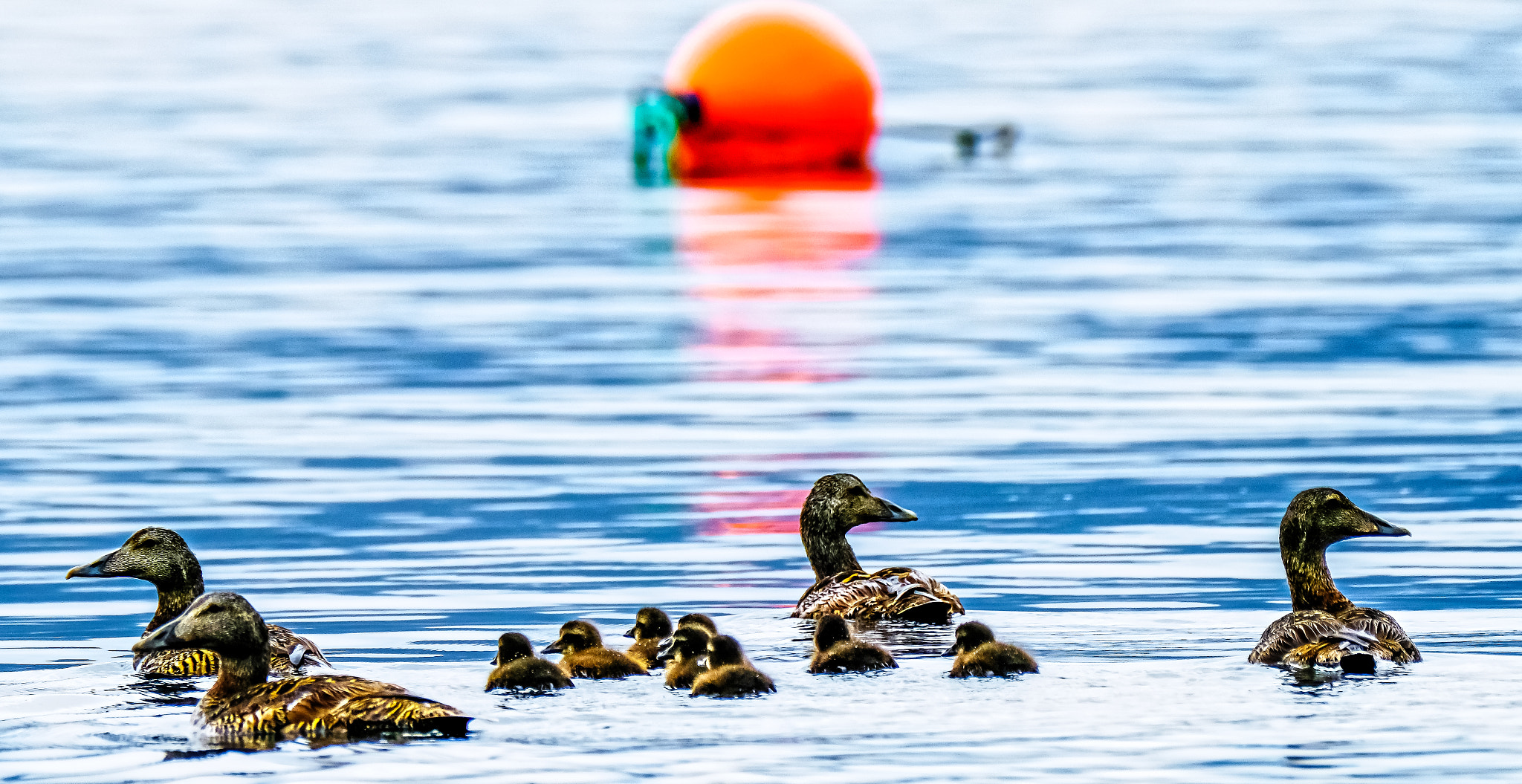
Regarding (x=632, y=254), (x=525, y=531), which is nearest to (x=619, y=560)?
(x=525, y=531)

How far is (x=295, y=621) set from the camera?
40.8ft

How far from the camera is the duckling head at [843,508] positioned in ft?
43.7

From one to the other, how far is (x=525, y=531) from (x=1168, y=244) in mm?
13872

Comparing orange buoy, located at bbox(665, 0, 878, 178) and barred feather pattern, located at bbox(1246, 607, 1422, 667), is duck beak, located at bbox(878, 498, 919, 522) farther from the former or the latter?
orange buoy, located at bbox(665, 0, 878, 178)

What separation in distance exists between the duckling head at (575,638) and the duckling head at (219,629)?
118 centimetres

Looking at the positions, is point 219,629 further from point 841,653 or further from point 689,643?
point 841,653

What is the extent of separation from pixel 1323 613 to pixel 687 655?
2335mm

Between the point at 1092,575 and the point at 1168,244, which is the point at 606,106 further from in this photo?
the point at 1092,575

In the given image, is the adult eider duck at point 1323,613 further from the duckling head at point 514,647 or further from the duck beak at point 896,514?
the duckling head at point 514,647

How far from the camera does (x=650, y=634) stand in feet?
37.7

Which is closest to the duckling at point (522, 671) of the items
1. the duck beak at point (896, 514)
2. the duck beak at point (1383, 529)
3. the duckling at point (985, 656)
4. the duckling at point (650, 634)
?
the duckling at point (650, 634)

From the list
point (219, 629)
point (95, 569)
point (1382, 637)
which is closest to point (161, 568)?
point (95, 569)

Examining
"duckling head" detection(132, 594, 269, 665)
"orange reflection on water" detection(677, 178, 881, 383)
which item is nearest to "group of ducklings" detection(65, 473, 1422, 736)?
"duckling head" detection(132, 594, 269, 665)

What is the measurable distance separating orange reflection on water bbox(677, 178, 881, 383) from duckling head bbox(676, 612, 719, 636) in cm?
840
